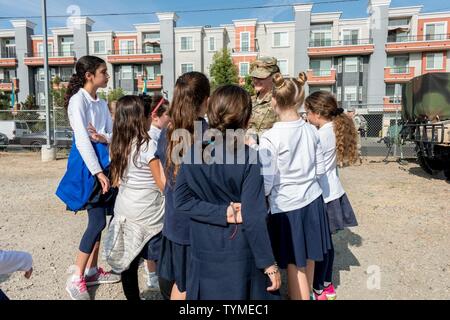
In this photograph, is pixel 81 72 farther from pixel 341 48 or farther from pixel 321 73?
pixel 341 48

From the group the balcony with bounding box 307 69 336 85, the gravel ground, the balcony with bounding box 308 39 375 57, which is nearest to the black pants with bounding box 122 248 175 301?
the gravel ground

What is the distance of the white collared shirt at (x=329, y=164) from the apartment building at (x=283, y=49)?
29221 millimetres

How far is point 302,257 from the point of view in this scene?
7.58 feet

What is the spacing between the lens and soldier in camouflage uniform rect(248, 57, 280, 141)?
105 inches

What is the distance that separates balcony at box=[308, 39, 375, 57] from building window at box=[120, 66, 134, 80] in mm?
20009

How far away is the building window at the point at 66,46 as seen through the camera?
42.1 m

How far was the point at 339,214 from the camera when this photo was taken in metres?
2.89

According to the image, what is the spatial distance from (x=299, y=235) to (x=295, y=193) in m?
0.28

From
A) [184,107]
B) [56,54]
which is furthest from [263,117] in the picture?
[56,54]

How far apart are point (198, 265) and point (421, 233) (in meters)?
3.74

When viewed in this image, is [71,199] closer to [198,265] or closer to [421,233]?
[198,265]

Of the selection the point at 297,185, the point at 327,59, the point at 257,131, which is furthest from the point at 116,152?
the point at 327,59

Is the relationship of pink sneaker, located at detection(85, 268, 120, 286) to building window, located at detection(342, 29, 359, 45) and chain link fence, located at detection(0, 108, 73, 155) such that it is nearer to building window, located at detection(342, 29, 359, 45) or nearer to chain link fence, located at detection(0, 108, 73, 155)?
chain link fence, located at detection(0, 108, 73, 155)

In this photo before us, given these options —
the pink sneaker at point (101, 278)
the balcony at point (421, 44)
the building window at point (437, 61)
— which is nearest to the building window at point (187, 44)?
the balcony at point (421, 44)
